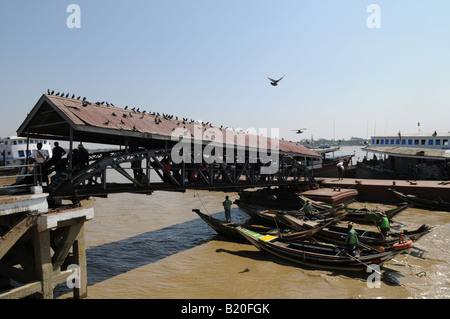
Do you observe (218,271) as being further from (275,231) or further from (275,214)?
(275,214)

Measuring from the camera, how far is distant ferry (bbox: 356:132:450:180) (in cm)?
3434

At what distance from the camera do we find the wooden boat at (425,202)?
24980mm

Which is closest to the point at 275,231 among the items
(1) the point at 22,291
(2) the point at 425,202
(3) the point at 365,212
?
(3) the point at 365,212

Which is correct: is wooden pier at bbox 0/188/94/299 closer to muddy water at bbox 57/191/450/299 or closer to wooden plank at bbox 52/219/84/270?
wooden plank at bbox 52/219/84/270

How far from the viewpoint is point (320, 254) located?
13.2 meters

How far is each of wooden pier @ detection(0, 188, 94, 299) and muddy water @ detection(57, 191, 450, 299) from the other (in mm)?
2024

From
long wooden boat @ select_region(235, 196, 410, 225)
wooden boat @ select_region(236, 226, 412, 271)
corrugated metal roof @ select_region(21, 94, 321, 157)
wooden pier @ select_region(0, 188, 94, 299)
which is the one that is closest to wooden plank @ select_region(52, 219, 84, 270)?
wooden pier @ select_region(0, 188, 94, 299)

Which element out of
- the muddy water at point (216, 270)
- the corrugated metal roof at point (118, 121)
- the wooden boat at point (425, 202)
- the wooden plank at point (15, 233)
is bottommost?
the muddy water at point (216, 270)

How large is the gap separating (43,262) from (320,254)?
11010 mm

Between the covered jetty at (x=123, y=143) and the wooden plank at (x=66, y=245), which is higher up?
the covered jetty at (x=123, y=143)

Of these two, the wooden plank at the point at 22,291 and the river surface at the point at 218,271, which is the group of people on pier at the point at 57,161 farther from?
the wooden plank at the point at 22,291

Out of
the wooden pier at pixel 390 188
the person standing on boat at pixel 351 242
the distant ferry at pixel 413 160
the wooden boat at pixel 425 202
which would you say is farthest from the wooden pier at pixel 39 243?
the distant ferry at pixel 413 160

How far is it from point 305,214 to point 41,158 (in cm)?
1572
